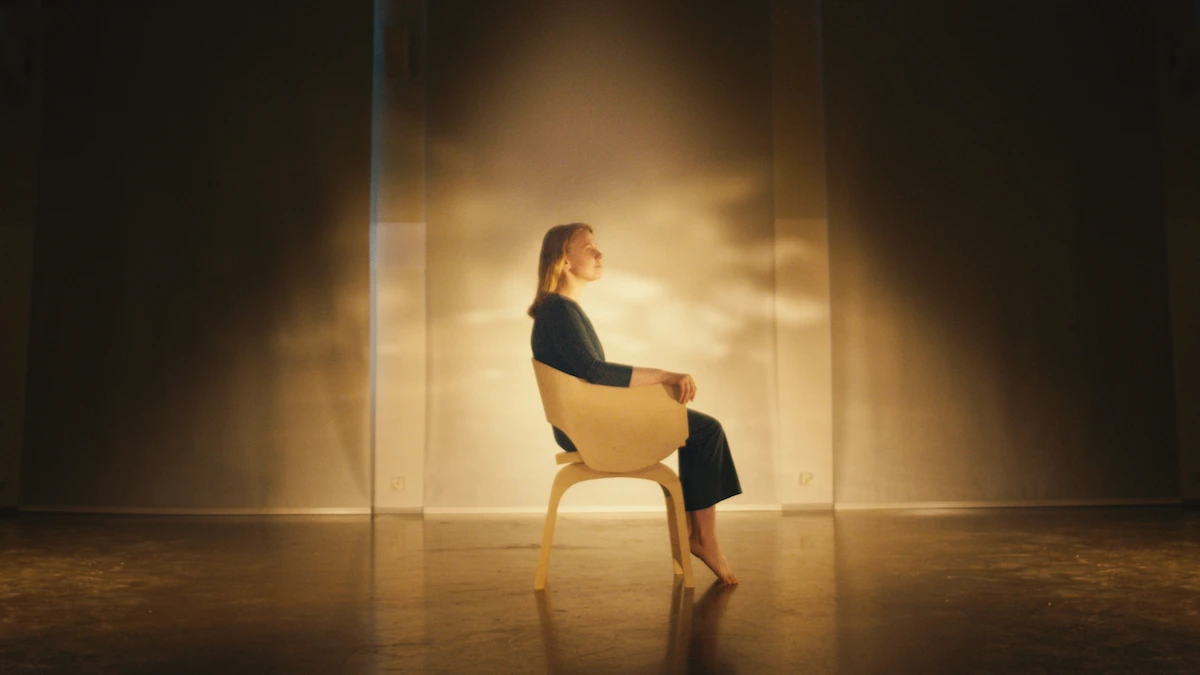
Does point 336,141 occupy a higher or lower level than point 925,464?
higher

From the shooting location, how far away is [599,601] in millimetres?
2557

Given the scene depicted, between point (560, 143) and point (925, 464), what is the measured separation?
8.16ft

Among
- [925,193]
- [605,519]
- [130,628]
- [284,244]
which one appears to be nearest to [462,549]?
[605,519]

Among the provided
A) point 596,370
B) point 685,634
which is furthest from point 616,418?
point 685,634

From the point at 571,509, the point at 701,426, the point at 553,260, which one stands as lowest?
the point at 571,509

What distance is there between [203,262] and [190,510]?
1246 millimetres

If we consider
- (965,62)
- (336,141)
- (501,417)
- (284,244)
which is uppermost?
(965,62)

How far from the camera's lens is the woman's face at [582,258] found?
9.82ft

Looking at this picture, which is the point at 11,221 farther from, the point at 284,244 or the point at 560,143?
the point at 560,143

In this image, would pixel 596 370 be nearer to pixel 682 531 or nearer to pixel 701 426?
pixel 701 426

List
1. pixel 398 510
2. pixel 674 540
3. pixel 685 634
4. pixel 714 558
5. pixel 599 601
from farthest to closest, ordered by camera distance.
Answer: pixel 398 510
pixel 674 540
pixel 714 558
pixel 599 601
pixel 685 634

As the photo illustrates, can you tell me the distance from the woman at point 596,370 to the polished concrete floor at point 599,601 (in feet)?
0.69

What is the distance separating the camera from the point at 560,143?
16.6 feet

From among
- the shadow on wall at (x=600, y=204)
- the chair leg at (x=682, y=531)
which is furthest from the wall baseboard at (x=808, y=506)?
the chair leg at (x=682, y=531)
